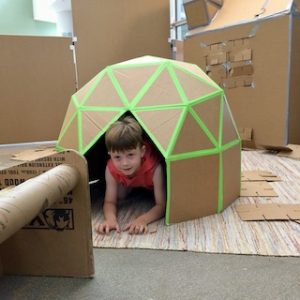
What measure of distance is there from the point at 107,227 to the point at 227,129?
1.90 ft

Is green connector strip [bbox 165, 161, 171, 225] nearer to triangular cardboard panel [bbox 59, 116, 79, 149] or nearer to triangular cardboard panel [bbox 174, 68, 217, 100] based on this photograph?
triangular cardboard panel [bbox 174, 68, 217, 100]

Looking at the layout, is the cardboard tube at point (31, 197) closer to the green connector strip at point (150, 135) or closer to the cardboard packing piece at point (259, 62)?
the green connector strip at point (150, 135)

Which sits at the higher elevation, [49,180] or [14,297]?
[49,180]

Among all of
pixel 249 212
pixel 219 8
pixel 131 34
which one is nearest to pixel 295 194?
pixel 249 212

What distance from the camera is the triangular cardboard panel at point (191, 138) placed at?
1.18 metres

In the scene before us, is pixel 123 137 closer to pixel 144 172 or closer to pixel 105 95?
pixel 144 172

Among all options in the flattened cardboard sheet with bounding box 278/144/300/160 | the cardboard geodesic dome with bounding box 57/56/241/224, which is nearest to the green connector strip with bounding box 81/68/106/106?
the cardboard geodesic dome with bounding box 57/56/241/224

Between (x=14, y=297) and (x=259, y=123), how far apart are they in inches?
81.0

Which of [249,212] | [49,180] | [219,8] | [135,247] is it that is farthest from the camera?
[219,8]

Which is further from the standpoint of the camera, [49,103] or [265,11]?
[49,103]

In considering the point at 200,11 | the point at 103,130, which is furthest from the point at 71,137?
the point at 200,11

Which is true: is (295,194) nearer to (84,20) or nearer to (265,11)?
(265,11)

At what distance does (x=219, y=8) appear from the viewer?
278 cm

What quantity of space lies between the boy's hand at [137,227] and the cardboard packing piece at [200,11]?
6.68 ft
